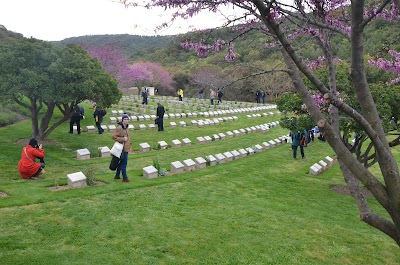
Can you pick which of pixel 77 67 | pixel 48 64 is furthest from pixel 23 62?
pixel 77 67

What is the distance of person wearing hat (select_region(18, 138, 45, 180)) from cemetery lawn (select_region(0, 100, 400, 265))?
1.04ft

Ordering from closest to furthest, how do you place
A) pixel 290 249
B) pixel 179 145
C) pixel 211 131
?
pixel 290 249
pixel 179 145
pixel 211 131

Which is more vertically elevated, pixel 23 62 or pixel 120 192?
pixel 23 62

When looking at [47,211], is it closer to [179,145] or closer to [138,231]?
[138,231]

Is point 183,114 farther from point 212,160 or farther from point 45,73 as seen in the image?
point 45,73

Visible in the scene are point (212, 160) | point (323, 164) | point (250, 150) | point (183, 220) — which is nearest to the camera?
point (183, 220)

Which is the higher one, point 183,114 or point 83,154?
point 183,114

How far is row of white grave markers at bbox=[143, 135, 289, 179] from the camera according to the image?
1195 cm

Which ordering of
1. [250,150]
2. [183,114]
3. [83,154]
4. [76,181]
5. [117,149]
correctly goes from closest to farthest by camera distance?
[76,181], [117,149], [83,154], [250,150], [183,114]

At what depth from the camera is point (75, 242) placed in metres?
6.51

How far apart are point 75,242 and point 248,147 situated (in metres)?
13.2

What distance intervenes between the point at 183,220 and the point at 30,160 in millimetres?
5485

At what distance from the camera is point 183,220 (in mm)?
8031

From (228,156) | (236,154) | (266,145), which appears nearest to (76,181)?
(228,156)
